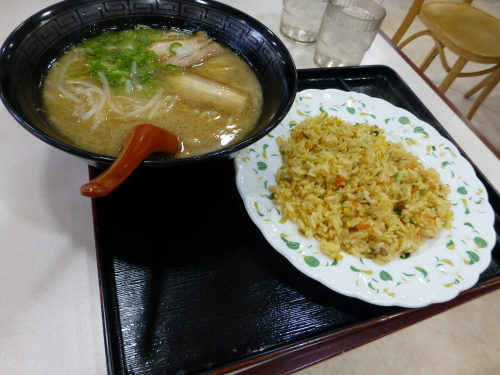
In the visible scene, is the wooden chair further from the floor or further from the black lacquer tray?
the black lacquer tray

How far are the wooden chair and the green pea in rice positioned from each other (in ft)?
8.12

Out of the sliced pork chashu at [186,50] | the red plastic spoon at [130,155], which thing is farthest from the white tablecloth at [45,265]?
the sliced pork chashu at [186,50]

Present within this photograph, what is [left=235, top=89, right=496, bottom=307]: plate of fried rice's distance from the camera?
1027 mm

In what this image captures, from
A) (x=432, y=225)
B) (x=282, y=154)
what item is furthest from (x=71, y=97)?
(x=432, y=225)

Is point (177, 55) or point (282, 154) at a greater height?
point (177, 55)

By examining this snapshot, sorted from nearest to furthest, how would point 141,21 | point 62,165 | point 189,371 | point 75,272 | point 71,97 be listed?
point 189,371, point 75,272, point 71,97, point 62,165, point 141,21

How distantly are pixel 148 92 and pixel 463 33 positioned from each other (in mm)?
3414

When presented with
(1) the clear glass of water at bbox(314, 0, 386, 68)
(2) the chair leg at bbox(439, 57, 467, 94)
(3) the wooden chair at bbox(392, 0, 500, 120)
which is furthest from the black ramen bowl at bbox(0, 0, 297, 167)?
(2) the chair leg at bbox(439, 57, 467, 94)

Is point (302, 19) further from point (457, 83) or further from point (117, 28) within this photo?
point (457, 83)

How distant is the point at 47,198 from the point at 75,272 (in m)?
0.31

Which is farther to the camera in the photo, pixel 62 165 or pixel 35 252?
pixel 62 165

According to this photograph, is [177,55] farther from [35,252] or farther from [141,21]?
[35,252]

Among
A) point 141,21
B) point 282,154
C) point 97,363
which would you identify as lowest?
point 97,363

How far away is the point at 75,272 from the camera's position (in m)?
1.00
